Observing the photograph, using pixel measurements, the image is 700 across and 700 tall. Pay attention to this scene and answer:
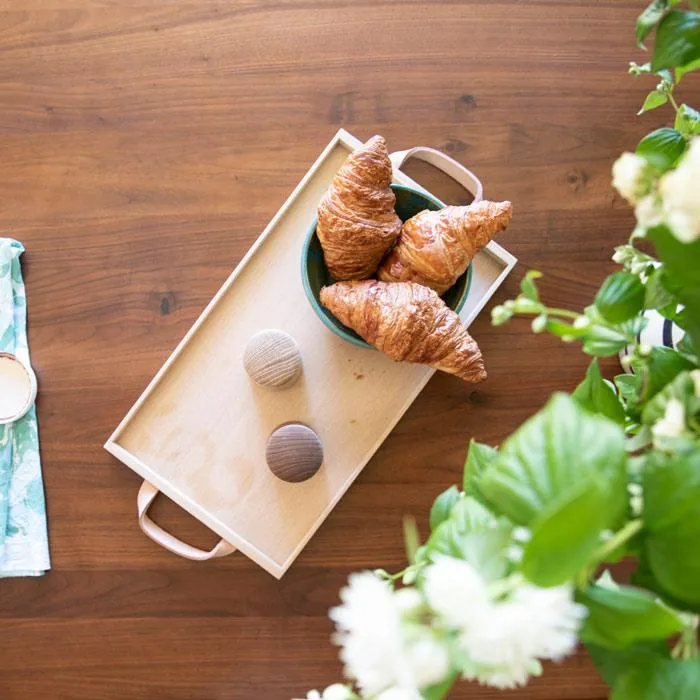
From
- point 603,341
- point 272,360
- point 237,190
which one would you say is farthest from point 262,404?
point 603,341

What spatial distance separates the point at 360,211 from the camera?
76 centimetres

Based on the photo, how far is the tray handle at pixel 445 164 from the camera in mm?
889

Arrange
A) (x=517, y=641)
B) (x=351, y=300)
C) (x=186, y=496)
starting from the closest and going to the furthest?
(x=517, y=641), (x=351, y=300), (x=186, y=496)

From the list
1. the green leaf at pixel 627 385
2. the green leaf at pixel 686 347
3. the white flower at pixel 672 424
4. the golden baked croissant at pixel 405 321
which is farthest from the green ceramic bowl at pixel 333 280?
the white flower at pixel 672 424

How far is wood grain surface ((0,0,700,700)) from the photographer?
3.10ft

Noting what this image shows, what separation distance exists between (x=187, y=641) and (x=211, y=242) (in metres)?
0.53

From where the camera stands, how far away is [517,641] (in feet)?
0.96

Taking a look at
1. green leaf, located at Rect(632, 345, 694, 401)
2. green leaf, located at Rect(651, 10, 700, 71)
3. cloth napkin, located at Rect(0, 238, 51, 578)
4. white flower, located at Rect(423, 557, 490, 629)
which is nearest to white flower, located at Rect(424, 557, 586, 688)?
white flower, located at Rect(423, 557, 490, 629)

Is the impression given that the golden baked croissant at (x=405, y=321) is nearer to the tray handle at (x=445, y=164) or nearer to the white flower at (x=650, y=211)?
the tray handle at (x=445, y=164)

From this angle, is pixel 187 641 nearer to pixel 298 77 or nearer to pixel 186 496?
pixel 186 496

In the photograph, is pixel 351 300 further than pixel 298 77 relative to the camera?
No

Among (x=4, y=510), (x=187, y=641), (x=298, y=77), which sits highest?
(x=298, y=77)

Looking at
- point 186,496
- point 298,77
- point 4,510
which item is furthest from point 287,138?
point 4,510

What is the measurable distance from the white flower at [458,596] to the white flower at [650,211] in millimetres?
196
